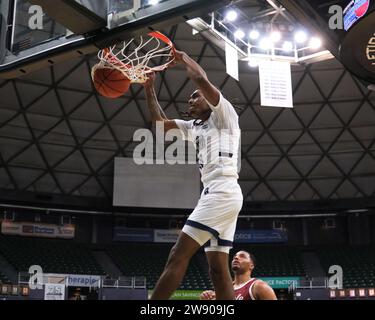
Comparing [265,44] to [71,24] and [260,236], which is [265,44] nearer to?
[260,236]

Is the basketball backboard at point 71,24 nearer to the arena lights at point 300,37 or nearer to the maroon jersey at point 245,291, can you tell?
the maroon jersey at point 245,291

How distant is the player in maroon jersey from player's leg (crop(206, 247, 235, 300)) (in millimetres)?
876

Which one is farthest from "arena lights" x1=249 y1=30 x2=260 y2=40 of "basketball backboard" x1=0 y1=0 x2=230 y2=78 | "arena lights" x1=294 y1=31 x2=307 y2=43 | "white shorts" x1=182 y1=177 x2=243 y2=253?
"white shorts" x1=182 y1=177 x2=243 y2=253

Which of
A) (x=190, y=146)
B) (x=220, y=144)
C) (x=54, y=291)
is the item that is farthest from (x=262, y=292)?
(x=190, y=146)

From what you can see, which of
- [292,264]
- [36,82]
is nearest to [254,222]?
[292,264]

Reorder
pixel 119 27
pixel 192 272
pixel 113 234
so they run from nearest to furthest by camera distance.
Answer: pixel 119 27
pixel 192 272
pixel 113 234

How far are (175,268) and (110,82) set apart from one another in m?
2.85

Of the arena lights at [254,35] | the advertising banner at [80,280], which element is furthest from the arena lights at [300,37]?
the advertising banner at [80,280]

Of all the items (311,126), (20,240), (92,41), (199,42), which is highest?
(199,42)

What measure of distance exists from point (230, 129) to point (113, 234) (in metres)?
24.7

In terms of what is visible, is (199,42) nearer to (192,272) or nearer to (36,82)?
(36,82)

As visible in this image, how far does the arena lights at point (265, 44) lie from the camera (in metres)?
18.4

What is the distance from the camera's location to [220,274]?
3594 millimetres

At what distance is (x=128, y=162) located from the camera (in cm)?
2472
